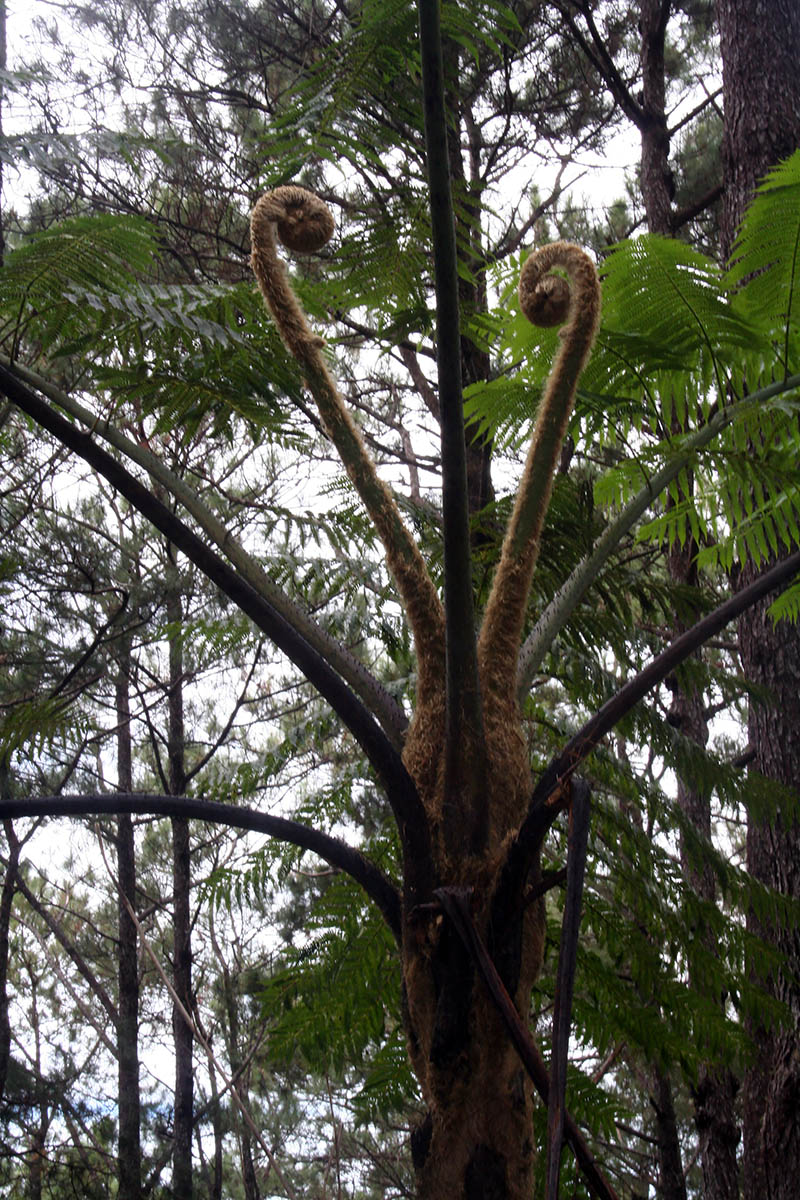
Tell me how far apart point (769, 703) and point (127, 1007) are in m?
2.88

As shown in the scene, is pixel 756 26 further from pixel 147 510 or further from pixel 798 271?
pixel 147 510

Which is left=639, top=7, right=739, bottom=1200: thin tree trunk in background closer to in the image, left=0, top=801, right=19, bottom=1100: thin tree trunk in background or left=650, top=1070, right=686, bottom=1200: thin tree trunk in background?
left=650, top=1070, right=686, bottom=1200: thin tree trunk in background

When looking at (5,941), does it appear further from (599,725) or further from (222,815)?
(599,725)

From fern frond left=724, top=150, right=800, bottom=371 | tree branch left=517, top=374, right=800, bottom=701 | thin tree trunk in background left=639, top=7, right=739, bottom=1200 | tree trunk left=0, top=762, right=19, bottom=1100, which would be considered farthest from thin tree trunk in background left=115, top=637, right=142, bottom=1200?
fern frond left=724, top=150, right=800, bottom=371

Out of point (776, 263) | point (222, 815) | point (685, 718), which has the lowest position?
point (222, 815)

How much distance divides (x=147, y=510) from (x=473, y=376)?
1762 millimetres

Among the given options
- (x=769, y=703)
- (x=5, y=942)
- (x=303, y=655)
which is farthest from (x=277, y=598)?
(x=5, y=942)

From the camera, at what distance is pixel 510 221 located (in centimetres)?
450

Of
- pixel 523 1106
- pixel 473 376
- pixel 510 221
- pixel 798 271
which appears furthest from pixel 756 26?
pixel 523 1106

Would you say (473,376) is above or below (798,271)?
above

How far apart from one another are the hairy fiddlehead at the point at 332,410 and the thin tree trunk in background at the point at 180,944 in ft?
6.15

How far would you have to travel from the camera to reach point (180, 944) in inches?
143

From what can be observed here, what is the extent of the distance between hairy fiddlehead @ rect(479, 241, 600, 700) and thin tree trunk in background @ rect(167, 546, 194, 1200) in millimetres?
1927

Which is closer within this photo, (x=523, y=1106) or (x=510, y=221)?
(x=523, y=1106)
